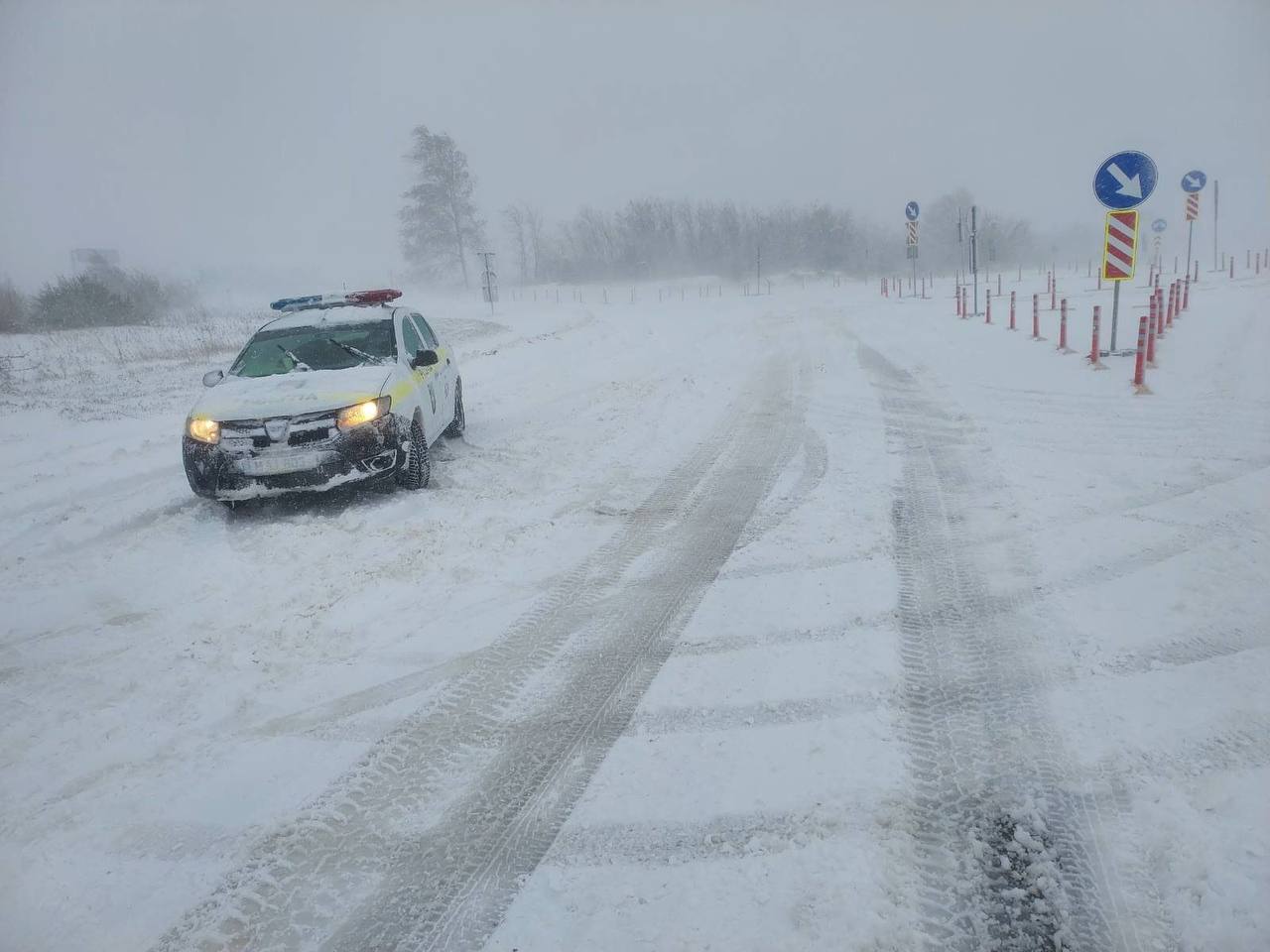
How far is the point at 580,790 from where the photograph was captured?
3141 millimetres

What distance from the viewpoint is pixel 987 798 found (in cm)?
293

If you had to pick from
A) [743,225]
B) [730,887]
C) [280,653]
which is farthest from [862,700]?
[743,225]

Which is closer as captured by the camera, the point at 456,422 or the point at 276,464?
the point at 276,464

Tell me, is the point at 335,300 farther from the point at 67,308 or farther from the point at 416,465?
the point at 67,308

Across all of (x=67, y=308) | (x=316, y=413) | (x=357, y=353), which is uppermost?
(x=67, y=308)

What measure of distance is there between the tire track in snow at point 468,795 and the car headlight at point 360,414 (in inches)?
102

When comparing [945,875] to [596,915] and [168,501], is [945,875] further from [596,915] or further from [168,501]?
[168,501]

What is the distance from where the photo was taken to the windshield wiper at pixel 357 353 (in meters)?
7.50

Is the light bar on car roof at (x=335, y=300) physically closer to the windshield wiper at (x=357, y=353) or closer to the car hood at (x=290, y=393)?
the windshield wiper at (x=357, y=353)

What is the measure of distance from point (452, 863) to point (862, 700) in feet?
6.60

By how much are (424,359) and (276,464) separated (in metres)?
2.04

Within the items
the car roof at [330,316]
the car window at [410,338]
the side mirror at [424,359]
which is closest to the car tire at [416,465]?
the side mirror at [424,359]

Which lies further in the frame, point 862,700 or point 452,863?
point 862,700

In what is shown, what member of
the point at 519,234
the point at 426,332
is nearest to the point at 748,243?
the point at 519,234
